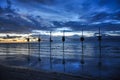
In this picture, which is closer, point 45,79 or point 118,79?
point 45,79

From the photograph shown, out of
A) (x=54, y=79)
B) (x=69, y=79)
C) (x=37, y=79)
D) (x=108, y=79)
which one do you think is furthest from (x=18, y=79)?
(x=108, y=79)

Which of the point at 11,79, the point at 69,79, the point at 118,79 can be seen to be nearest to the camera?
the point at 11,79

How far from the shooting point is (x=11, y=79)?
11.1 m

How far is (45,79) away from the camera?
11508 millimetres

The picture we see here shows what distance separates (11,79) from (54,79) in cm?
248

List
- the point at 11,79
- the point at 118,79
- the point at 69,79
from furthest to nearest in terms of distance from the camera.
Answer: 1. the point at 118,79
2. the point at 69,79
3. the point at 11,79

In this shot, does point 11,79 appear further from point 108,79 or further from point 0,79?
point 108,79

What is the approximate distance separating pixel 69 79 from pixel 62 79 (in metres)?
0.46

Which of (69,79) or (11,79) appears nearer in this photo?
(11,79)

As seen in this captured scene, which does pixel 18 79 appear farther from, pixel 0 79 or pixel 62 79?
pixel 62 79

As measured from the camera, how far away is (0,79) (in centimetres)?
1122

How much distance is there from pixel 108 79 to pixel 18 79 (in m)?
6.74

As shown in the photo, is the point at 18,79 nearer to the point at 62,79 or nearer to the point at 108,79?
the point at 62,79

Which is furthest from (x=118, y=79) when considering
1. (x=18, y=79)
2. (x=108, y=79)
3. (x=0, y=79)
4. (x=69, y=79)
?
(x=0, y=79)
